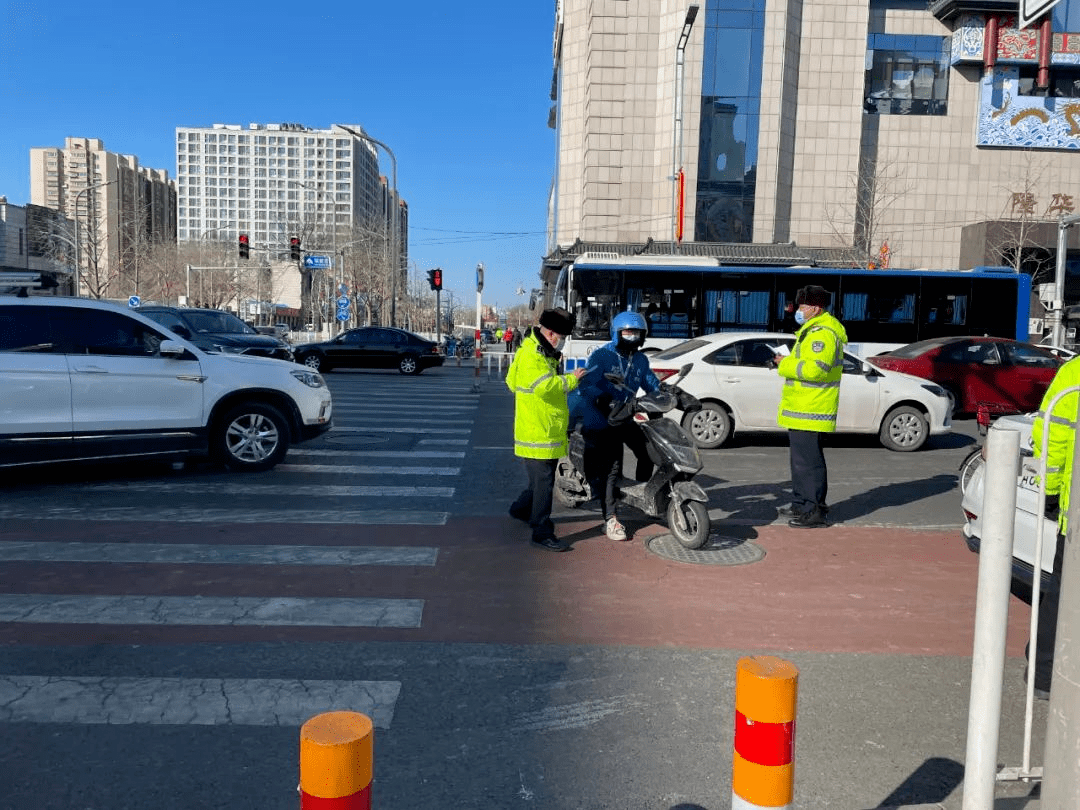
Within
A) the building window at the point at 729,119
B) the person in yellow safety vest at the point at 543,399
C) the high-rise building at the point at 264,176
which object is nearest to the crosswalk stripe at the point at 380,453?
the person in yellow safety vest at the point at 543,399

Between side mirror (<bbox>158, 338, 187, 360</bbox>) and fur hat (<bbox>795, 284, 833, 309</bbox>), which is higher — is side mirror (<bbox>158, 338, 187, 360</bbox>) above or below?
below

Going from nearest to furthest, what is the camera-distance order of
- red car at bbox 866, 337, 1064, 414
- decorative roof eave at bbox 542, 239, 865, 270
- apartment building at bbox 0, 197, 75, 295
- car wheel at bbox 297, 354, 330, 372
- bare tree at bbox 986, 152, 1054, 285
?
red car at bbox 866, 337, 1064, 414 < car wheel at bbox 297, 354, 330, 372 < decorative roof eave at bbox 542, 239, 865, 270 < bare tree at bbox 986, 152, 1054, 285 < apartment building at bbox 0, 197, 75, 295

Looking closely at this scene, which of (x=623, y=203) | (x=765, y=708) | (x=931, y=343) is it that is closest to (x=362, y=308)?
(x=623, y=203)

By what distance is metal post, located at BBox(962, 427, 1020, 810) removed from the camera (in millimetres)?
2666

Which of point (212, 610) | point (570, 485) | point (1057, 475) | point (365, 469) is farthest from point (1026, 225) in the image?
point (212, 610)

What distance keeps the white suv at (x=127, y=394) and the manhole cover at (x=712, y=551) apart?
15.4 feet

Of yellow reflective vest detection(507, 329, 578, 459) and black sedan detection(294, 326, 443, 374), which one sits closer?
yellow reflective vest detection(507, 329, 578, 459)

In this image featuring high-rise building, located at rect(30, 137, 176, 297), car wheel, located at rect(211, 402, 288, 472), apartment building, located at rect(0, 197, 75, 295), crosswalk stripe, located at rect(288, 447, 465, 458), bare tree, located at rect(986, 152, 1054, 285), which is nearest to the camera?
car wheel, located at rect(211, 402, 288, 472)

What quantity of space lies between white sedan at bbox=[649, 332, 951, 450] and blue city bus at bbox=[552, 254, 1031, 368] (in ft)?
18.8

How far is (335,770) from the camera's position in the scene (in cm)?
177

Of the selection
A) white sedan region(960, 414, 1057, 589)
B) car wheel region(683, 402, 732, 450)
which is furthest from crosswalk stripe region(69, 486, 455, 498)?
white sedan region(960, 414, 1057, 589)

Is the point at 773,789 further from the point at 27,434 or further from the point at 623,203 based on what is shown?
the point at 623,203

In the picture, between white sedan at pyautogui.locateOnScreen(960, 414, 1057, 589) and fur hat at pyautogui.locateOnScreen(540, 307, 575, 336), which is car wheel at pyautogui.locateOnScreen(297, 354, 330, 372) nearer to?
fur hat at pyautogui.locateOnScreen(540, 307, 575, 336)

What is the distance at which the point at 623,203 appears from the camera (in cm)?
4103
